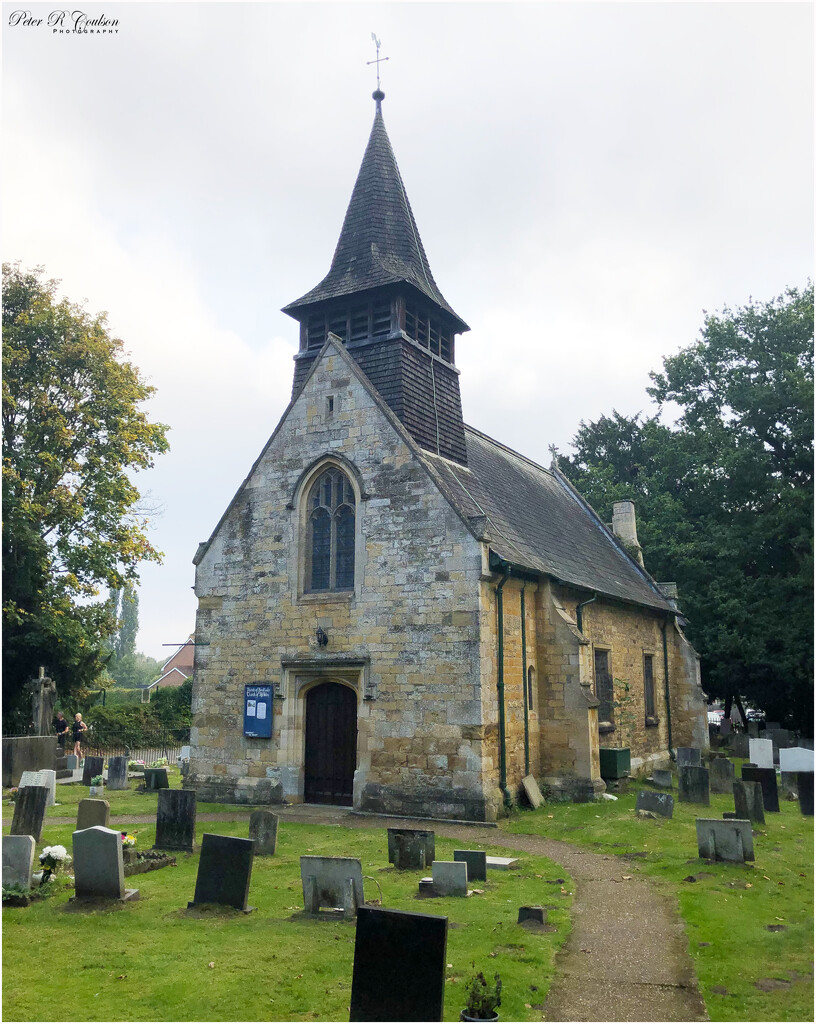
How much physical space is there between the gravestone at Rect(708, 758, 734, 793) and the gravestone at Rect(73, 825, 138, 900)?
46.1 feet

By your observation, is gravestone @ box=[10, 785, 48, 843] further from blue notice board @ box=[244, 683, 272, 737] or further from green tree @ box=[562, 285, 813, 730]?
green tree @ box=[562, 285, 813, 730]

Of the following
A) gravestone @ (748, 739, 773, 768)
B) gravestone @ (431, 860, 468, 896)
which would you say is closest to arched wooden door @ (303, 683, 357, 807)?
gravestone @ (431, 860, 468, 896)

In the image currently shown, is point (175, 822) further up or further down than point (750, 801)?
further down

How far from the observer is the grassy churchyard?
21.5 ft

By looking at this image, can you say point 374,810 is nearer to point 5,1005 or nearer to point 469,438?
point 5,1005

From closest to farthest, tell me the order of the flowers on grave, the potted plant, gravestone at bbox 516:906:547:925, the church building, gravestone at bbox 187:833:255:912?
the potted plant < gravestone at bbox 516:906:547:925 < gravestone at bbox 187:833:255:912 < the flowers on grave < the church building

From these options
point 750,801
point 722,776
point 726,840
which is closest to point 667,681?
point 722,776

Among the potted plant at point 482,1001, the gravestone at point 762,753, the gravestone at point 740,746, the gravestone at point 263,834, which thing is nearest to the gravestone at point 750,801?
the gravestone at point 762,753

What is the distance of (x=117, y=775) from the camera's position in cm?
2070

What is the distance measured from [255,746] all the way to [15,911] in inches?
339

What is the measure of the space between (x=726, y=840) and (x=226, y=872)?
692cm

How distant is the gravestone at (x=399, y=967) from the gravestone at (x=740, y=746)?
74.0ft

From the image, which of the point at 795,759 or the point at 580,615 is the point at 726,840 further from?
the point at 580,615

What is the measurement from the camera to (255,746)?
17.7 metres
